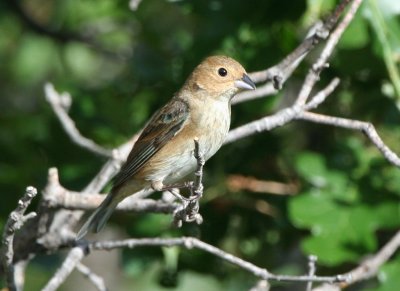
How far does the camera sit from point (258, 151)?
604 cm

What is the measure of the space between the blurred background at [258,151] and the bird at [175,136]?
0.51m

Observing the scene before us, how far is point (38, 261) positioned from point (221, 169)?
4.45 ft

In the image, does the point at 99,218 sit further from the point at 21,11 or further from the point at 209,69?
the point at 21,11

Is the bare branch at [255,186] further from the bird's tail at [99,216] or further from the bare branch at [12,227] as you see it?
the bare branch at [12,227]

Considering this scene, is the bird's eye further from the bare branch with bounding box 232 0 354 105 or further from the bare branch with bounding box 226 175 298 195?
the bare branch with bounding box 226 175 298 195

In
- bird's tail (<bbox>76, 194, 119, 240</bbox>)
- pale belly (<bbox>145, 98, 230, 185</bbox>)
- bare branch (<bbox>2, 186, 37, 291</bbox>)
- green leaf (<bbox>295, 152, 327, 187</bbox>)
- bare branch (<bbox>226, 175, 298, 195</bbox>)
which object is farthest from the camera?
bare branch (<bbox>226, 175, 298, 195</bbox>)

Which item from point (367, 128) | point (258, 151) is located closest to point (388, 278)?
point (367, 128)

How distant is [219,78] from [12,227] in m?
1.83

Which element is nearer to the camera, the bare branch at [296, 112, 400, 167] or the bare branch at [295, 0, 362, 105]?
the bare branch at [296, 112, 400, 167]

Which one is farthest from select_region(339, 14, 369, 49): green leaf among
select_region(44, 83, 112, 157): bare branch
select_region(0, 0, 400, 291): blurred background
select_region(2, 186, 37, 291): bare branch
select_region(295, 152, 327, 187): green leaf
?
select_region(2, 186, 37, 291): bare branch

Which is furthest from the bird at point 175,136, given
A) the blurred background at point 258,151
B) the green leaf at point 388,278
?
the green leaf at point 388,278

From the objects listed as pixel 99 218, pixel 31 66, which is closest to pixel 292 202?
pixel 99 218

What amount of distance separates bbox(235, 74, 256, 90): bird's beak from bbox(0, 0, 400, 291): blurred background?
535 mm

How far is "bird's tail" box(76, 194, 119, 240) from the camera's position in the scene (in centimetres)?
506
